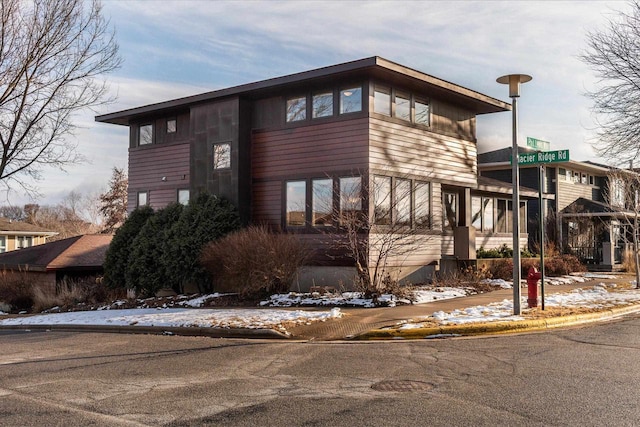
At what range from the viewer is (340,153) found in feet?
63.5

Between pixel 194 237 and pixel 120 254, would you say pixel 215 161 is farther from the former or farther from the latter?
pixel 120 254

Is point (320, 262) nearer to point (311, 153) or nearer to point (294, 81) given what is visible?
point (311, 153)

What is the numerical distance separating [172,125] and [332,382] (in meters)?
19.3

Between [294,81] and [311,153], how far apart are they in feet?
7.54

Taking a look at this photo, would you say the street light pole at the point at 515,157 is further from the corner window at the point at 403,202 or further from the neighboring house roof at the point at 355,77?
the corner window at the point at 403,202

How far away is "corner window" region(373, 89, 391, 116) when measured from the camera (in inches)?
751

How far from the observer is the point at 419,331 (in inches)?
459

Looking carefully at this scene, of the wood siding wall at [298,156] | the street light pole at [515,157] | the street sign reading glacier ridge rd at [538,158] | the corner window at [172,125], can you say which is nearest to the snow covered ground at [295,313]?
the street light pole at [515,157]

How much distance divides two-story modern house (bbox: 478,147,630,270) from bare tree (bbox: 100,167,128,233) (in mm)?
33694

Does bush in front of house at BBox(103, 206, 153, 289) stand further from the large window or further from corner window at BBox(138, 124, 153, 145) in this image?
the large window

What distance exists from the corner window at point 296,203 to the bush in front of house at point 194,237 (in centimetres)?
181

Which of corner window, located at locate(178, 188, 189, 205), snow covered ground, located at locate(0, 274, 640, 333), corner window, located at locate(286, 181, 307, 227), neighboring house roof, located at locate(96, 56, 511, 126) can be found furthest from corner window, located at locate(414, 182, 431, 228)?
corner window, located at locate(178, 188, 189, 205)

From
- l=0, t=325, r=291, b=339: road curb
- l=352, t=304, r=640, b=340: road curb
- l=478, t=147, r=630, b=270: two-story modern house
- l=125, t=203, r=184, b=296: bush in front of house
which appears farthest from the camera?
l=478, t=147, r=630, b=270: two-story modern house

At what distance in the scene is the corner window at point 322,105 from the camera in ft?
65.1
